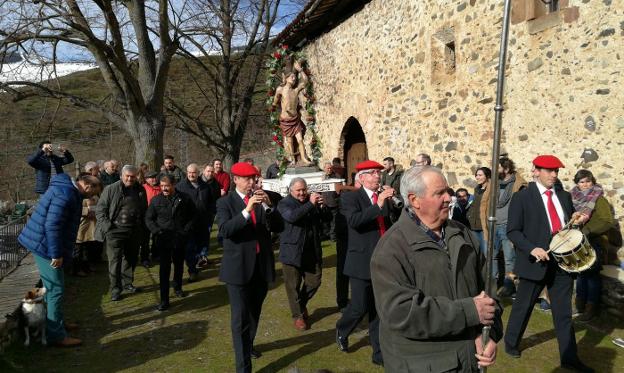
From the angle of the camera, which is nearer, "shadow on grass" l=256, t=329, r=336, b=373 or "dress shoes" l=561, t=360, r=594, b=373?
"dress shoes" l=561, t=360, r=594, b=373

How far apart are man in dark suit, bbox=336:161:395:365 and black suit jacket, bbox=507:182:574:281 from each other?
1193mm

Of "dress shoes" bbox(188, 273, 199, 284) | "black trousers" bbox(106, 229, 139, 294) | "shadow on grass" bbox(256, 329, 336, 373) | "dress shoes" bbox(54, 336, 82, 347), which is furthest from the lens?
"dress shoes" bbox(188, 273, 199, 284)

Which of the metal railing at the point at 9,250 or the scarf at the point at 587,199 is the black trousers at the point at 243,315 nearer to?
the scarf at the point at 587,199

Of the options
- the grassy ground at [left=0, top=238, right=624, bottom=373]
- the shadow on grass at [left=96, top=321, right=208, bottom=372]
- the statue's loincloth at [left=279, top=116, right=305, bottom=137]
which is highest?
the statue's loincloth at [left=279, top=116, right=305, bottom=137]

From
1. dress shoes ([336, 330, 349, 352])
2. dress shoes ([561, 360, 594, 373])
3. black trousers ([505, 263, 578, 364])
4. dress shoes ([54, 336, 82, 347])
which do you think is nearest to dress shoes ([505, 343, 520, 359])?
black trousers ([505, 263, 578, 364])

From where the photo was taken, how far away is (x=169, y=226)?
6199 millimetres

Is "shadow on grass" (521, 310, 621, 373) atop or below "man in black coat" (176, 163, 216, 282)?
below

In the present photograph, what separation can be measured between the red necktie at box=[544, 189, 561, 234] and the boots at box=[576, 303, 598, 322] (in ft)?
6.25

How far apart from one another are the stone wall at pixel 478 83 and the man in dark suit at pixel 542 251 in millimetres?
1880

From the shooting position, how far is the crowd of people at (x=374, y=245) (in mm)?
2223

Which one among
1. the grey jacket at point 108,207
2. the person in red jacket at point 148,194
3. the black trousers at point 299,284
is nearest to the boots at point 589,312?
the black trousers at point 299,284

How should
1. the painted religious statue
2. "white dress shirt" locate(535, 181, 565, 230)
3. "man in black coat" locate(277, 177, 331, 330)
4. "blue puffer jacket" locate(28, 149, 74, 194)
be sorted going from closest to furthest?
"white dress shirt" locate(535, 181, 565, 230) < "man in black coat" locate(277, 177, 331, 330) < "blue puffer jacket" locate(28, 149, 74, 194) < the painted religious statue

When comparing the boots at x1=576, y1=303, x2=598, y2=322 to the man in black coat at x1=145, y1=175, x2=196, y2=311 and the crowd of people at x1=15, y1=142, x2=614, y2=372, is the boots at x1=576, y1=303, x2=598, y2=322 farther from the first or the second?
the man in black coat at x1=145, y1=175, x2=196, y2=311

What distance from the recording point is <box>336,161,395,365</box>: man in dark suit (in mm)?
4406
